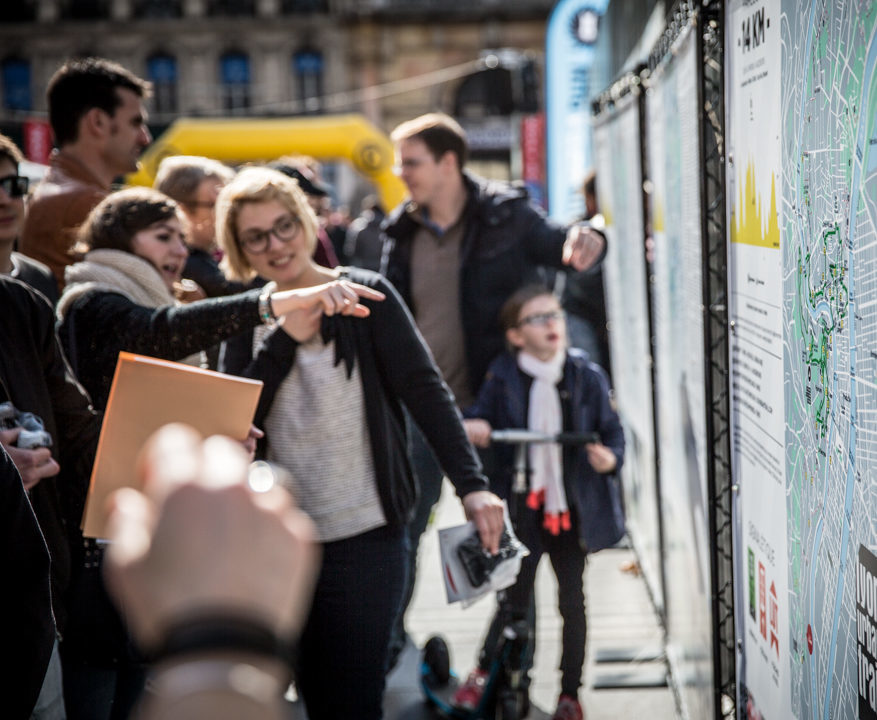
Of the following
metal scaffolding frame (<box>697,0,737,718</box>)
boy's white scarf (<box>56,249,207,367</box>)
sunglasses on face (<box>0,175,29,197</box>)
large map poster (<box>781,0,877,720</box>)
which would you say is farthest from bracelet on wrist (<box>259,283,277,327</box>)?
large map poster (<box>781,0,877,720</box>)

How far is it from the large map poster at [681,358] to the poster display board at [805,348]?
39 centimetres

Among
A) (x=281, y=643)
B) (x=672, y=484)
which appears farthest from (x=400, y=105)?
(x=281, y=643)

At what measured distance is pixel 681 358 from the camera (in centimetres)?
371

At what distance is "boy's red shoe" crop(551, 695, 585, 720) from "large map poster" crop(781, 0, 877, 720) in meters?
1.87

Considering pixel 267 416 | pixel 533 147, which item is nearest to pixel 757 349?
pixel 267 416

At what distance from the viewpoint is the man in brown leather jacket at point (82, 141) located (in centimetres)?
429

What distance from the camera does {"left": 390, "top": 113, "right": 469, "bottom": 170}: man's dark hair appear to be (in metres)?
4.61

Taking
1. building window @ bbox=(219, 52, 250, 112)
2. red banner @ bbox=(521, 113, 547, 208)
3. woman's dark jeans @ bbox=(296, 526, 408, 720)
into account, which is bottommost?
woman's dark jeans @ bbox=(296, 526, 408, 720)

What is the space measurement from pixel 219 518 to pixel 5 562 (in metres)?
1.25

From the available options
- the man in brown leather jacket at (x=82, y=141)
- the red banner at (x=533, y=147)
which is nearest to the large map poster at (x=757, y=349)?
the man in brown leather jacket at (x=82, y=141)

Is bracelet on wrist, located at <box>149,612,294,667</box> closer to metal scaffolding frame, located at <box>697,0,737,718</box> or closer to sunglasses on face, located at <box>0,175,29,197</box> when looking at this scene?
metal scaffolding frame, located at <box>697,0,737,718</box>

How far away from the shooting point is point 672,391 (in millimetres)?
4008

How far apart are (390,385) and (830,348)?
1.45m

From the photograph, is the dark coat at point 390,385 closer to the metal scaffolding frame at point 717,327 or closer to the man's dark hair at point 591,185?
the metal scaffolding frame at point 717,327
